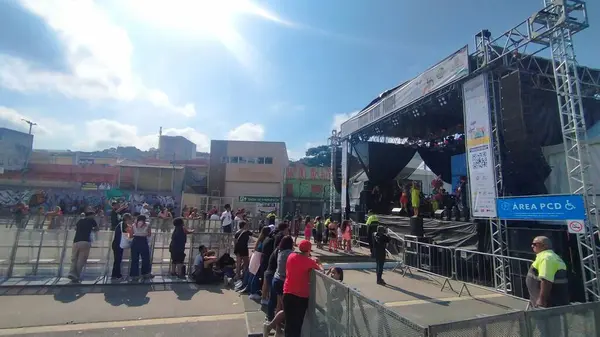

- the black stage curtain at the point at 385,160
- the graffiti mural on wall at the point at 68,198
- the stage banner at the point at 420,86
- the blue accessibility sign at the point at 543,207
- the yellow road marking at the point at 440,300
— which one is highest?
the stage banner at the point at 420,86

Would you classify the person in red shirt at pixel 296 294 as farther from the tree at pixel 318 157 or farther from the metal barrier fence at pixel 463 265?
the tree at pixel 318 157

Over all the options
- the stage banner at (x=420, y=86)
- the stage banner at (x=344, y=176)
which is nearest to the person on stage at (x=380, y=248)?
the stage banner at (x=420, y=86)

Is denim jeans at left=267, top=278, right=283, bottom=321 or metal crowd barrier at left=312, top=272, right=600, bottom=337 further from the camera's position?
denim jeans at left=267, top=278, right=283, bottom=321

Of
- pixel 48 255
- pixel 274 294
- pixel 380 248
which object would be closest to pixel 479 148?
pixel 380 248

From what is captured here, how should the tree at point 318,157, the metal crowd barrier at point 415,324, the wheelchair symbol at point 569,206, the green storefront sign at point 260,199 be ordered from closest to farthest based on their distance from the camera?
the metal crowd barrier at point 415,324, the wheelchair symbol at point 569,206, the green storefront sign at point 260,199, the tree at point 318,157

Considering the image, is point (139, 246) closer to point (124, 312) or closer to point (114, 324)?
point (124, 312)

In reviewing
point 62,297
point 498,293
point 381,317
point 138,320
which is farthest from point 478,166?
point 62,297

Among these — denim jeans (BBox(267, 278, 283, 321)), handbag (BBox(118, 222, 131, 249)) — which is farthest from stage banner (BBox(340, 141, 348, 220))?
denim jeans (BBox(267, 278, 283, 321))

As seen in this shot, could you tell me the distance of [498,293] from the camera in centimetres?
816

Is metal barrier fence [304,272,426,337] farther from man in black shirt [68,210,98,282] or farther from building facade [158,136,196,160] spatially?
building facade [158,136,196,160]

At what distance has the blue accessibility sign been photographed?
23.1 feet

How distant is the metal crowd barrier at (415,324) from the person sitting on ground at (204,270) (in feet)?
15.5

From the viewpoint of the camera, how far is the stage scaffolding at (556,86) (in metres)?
7.22

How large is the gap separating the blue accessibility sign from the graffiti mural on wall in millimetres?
28589
